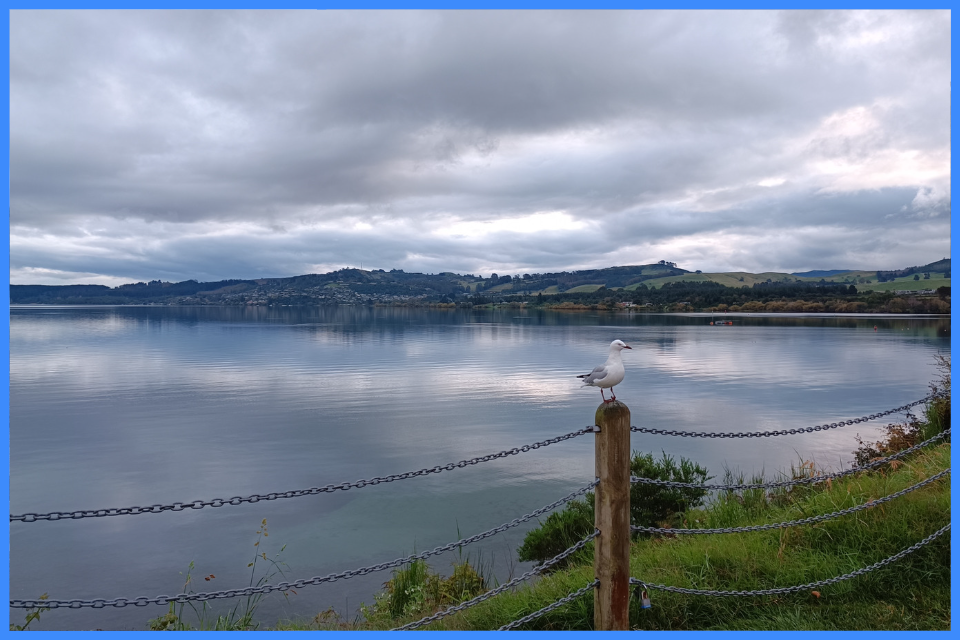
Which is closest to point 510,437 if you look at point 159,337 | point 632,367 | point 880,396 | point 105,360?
point 880,396

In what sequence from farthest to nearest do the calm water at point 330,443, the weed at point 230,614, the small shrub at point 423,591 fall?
the calm water at point 330,443
the small shrub at point 423,591
the weed at point 230,614

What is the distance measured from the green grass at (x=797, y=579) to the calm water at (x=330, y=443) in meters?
3.66

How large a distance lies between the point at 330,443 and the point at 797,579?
15914 millimetres

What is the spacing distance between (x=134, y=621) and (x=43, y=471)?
11.1 metres

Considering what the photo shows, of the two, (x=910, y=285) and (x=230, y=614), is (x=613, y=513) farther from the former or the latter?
(x=910, y=285)

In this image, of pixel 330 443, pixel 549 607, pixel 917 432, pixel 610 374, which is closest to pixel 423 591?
pixel 549 607

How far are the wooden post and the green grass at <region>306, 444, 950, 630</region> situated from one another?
1.59 feet

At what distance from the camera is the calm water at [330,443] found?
34.6 ft

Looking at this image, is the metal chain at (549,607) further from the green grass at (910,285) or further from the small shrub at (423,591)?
the green grass at (910,285)

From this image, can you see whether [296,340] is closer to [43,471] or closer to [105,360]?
[105,360]

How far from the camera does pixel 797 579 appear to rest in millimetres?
5637

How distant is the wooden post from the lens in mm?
4711

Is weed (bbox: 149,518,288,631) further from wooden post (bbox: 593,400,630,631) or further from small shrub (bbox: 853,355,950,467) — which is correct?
small shrub (bbox: 853,355,950,467)

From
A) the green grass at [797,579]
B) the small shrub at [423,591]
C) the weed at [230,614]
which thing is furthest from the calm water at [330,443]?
the green grass at [797,579]
